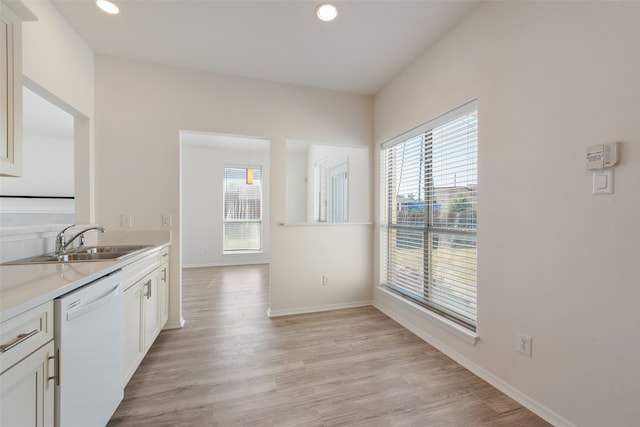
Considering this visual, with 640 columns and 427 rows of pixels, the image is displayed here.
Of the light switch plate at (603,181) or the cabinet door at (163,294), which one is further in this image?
the cabinet door at (163,294)

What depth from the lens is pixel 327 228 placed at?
130 inches

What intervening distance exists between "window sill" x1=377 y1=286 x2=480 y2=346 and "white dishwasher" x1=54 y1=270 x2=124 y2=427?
2380 mm

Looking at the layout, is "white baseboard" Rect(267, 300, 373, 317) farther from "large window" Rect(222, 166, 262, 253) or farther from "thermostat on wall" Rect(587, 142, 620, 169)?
"large window" Rect(222, 166, 262, 253)

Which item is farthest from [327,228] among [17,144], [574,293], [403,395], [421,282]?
[17,144]

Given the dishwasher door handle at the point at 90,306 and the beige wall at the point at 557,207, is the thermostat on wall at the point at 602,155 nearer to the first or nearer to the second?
the beige wall at the point at 557,207

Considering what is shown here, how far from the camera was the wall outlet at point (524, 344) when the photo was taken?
162 cm

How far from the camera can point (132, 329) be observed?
5.89ft

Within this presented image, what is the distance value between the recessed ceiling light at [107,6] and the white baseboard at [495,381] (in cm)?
381

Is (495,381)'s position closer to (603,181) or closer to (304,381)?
(304,381)

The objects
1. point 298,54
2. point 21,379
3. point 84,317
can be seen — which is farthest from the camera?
point 298,54

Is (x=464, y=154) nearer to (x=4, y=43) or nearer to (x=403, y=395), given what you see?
(x=403, y=395)

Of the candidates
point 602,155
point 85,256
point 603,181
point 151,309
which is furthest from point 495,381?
point 85,256

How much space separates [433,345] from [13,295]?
9.08 ft

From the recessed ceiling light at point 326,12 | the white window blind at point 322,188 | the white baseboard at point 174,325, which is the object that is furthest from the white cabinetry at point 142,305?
the white window blind at point 322,188
